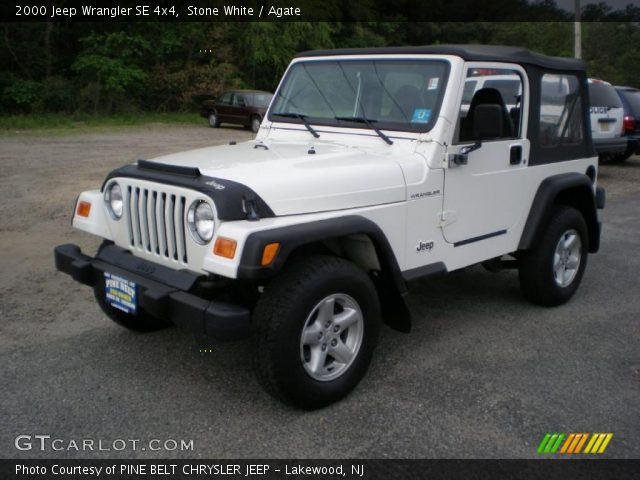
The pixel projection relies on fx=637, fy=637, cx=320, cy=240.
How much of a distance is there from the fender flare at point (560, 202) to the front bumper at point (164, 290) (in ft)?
8.55

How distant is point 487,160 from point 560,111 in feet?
3.97

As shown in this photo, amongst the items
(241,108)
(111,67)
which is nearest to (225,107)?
(241,108)

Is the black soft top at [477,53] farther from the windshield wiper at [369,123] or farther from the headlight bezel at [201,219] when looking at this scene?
the headlight bezel at [201,219]

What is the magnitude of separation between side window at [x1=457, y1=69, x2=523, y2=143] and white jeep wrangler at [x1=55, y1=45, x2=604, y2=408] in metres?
0.01

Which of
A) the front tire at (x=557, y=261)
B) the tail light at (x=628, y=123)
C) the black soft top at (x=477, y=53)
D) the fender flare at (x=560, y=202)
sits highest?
the black soft top at (x=477, y=53)

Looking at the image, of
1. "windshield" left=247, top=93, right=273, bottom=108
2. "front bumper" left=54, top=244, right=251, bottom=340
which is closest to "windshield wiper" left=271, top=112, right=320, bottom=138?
"front bumper" left=54, top=244, right=251, bottom=340

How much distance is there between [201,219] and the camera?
10.9ft

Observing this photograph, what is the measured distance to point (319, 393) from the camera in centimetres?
Result: 346

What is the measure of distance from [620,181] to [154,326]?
404 inches

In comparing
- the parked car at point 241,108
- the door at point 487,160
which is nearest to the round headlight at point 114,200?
the door at point 487,160

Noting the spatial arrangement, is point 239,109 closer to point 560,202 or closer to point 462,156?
point 560,202

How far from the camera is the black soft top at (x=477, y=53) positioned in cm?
421
